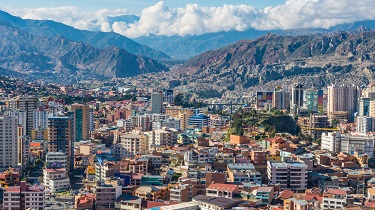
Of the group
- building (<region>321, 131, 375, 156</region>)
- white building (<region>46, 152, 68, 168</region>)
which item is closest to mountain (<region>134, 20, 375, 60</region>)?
building (<region>321, 131, 375, 156</region>)

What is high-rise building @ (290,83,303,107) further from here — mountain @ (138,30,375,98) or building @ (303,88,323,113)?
mountain @ (138,30,375,98)

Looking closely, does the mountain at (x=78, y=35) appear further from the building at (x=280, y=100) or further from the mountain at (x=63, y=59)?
the building at (x=280, y=100)

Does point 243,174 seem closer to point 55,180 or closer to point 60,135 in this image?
point 55,180

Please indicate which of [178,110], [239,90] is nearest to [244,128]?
[178,110]

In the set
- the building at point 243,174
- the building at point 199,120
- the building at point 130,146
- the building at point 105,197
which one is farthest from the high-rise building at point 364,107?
the building at point 105,197

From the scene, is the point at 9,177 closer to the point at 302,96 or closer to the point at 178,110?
the point at 178,110

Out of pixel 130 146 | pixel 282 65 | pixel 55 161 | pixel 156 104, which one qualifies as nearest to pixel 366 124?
pixel 156 104
